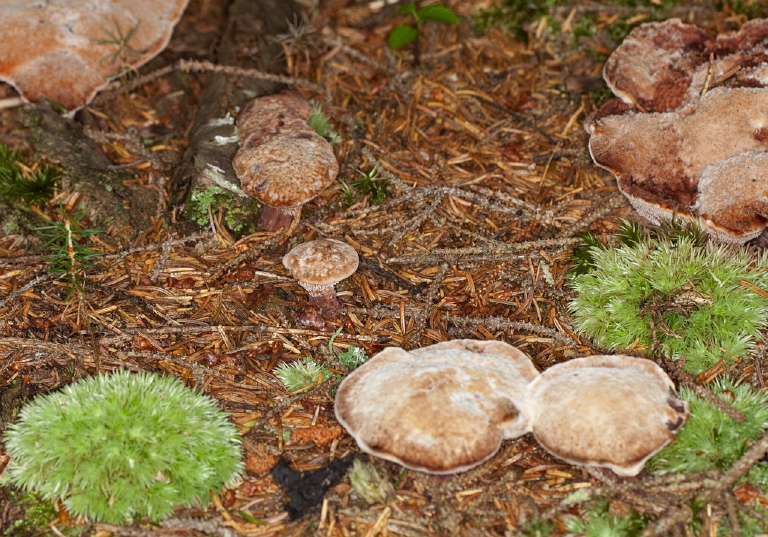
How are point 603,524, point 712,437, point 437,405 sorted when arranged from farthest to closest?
point 712,437, point 437,405, point 603,524

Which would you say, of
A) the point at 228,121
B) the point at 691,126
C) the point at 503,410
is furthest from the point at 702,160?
the point at 228,121

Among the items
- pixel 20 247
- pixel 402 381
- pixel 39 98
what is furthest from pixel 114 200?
pixel 402 381

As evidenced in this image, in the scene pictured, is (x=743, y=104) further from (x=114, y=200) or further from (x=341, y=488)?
(x=114, y=200)

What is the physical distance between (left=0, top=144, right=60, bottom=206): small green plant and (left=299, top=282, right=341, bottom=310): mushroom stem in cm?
220

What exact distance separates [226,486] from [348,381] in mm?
813

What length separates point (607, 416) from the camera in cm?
291

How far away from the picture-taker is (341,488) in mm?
3180

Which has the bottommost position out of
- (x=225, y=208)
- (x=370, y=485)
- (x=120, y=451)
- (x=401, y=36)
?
(x=370, y=485)

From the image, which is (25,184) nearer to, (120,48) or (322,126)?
(120,48)

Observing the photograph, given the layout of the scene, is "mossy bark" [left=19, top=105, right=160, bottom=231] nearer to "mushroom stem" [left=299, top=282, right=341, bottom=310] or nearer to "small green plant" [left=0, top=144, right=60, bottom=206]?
"small green plant" [left=0, top=144, right=60, bottom=206]

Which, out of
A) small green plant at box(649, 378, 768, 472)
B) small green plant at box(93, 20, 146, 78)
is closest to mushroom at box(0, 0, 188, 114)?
small green plant at box(93, 20, 146, 78)

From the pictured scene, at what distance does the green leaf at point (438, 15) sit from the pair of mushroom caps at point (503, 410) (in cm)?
328

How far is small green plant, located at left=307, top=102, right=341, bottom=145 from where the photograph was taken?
4.84 m

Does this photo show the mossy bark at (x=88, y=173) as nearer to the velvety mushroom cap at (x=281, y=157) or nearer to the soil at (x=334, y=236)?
the soil at (x=334, y=236)
